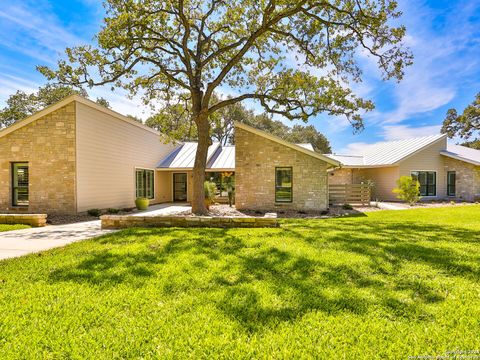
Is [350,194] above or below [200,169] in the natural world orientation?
below

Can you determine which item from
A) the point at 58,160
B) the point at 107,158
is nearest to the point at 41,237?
the point at 58,160

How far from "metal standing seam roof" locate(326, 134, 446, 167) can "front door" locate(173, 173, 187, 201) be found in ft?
40.4

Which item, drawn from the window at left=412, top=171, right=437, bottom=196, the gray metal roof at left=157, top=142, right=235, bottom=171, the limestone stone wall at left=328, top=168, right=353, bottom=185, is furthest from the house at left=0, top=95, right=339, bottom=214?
the window at left=412, top=171, right=437, bottom=196

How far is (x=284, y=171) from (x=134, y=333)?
11716 mm

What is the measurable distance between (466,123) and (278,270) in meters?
40.7

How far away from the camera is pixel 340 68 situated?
1256 cm

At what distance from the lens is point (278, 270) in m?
4.34

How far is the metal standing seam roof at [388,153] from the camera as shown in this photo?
771 inches

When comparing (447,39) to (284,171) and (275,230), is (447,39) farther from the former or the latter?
(275,230)

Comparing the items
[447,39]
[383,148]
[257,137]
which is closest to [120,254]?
[257,137]

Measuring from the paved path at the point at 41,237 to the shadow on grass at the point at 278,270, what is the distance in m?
1.12

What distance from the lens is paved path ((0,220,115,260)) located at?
5910 mm

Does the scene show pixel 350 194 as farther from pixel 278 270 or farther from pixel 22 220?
pixel 22 220

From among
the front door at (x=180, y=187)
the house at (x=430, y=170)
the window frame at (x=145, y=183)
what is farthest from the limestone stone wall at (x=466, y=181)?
the window frame at (x=145, y=183)
